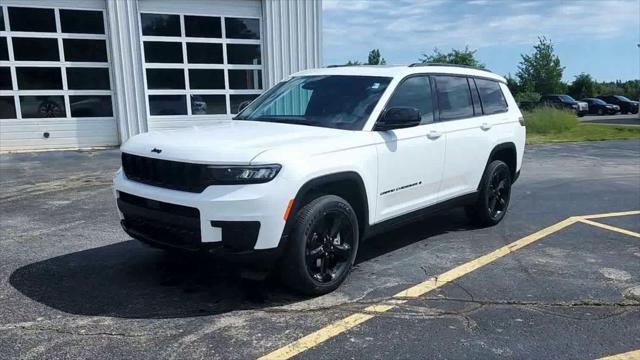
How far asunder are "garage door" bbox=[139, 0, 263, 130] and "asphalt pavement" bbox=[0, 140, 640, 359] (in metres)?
7.38

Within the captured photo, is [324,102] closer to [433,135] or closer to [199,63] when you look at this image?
[433,135]

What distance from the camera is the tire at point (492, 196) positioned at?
631 cm

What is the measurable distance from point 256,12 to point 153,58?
297 centimetres

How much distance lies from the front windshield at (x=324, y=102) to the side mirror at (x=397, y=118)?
0.49 ft

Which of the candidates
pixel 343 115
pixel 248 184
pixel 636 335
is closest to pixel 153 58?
pixel 343 115

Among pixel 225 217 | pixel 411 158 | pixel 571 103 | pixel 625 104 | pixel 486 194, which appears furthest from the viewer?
pixel 625 104

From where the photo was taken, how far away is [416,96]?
5.36m

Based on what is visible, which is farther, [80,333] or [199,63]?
[199,63]

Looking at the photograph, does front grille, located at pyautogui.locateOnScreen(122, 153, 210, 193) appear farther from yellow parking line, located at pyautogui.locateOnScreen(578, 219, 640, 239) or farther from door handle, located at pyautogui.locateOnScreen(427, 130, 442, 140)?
yellow parking line, located at pyautogui.locateOnScreen(578, 219, 640, 239)

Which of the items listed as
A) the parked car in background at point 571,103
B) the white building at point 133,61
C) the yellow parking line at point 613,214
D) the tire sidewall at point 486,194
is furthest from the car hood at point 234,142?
the parked car in background at point 571,103

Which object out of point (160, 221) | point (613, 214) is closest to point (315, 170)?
point (160, 221)

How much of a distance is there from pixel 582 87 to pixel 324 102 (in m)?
61.1

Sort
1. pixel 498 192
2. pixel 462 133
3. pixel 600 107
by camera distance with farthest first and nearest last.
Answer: pixel 600 107, pixel 498 192, pixel 462 133

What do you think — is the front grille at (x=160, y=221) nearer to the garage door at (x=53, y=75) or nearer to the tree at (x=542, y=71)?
the garage door at (x=53, y=75)
